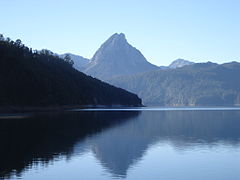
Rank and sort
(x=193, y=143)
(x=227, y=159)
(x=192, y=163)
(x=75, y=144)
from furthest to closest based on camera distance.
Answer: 1. (x=193, y=143)
2. (x=75, y=144)
3. (x=227, y=159)
4. (x=192, y=163)

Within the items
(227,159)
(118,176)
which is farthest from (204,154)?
(118,176)

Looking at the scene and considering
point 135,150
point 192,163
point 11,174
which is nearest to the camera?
point 11,174

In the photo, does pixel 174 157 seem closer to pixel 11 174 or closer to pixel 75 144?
pixel 75 144

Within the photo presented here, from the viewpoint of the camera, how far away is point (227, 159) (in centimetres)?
4791

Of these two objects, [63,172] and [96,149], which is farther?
[96,149]

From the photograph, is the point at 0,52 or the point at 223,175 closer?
the point at 223,175

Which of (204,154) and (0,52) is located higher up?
(0,52)

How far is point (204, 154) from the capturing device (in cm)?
5194

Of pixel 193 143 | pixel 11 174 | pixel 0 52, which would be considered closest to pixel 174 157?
pixel 193 143

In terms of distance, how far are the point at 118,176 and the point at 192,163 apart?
1097 centimetres

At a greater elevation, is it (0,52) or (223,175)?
(0,52)

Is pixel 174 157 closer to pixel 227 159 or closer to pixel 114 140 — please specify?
pixel 227 159

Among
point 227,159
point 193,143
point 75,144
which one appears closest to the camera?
point 227,159

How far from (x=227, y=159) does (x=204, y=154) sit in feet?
14.5
